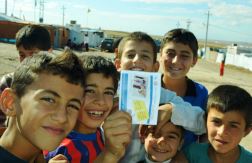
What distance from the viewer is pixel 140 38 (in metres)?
3.25

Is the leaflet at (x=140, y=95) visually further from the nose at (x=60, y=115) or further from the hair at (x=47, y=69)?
the nose at (x=60, y=115)

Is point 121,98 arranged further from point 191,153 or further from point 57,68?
point 191,153

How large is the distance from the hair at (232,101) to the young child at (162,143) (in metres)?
0.33

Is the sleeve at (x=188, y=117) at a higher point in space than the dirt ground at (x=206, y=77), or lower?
higher

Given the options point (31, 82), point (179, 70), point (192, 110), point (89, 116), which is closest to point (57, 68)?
point (31, 82)

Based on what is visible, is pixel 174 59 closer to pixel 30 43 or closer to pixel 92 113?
pixel 92 113

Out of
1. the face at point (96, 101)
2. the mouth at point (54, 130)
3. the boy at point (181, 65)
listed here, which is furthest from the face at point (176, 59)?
the mouth at point (54, 130)

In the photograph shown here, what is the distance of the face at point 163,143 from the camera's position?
2.71m

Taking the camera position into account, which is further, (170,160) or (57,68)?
(170,160)

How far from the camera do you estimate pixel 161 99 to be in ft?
9.80

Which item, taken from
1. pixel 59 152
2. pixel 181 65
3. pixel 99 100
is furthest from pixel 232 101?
pixel 59 152

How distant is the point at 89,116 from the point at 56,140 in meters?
0.54

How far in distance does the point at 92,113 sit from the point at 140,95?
43 centimetres

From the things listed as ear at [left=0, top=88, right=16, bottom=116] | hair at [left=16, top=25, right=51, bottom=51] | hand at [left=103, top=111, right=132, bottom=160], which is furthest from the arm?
hair at [left=16, top=25, right=51, bottom=51]
